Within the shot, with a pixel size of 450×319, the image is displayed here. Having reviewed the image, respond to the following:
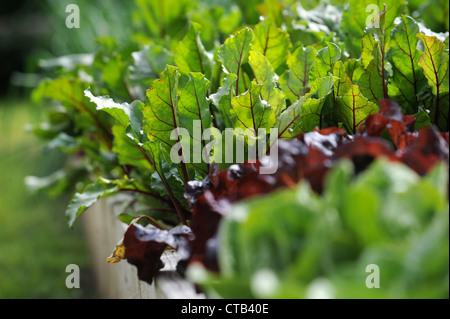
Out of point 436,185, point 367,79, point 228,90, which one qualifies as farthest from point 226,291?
point 367,79

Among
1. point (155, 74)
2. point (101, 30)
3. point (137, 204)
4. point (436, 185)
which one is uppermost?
point (101, 30)

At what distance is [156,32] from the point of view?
196 centimetres

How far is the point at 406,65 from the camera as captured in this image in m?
1.00

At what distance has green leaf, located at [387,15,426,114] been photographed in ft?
3.14

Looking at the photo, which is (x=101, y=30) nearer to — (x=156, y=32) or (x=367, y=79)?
(x=156, y=32)

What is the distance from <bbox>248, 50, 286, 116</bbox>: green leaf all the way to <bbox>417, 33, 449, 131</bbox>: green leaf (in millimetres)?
277

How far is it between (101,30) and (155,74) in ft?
4.98

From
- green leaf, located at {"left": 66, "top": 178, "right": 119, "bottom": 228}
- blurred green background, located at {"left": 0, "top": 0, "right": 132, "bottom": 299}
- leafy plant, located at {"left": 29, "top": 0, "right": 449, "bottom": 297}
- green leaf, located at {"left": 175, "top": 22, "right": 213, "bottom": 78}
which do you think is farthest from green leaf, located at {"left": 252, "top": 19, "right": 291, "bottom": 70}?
blurred green background, located at {"left": 0, "top": 0, "right": 132, "bottom": 299}

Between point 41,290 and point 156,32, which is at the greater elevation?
point 156,32

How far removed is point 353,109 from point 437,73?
7.6 inches

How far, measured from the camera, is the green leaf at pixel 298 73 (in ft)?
3.45

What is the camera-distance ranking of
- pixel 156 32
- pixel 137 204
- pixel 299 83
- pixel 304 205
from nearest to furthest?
pixel 304 205, pixel 299 83, pixel 137 204, pixel 156 32

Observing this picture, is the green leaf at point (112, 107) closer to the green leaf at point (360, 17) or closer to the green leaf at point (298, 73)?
the green leaf at point (298, 73)

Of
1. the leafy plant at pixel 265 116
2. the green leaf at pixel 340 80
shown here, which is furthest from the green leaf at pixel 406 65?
the green leaf at pixel 340 80
